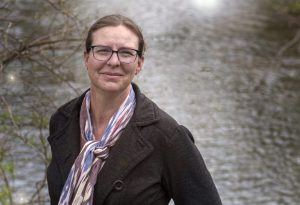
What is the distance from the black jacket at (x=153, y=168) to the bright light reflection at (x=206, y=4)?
1876 cm

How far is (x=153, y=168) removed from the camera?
2.11m

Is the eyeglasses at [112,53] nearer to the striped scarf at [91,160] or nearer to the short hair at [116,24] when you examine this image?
the short hair at [116,24]

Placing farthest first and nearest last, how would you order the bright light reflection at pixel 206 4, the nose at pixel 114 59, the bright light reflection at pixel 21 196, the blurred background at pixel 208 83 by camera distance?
the bright light reflection at pixel 206 4
the bright light reflection at pixel 21 196
the blurred background at pixel 208 83
the nose at pixel 114 59

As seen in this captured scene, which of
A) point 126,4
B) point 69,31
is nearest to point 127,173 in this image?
point 69,31

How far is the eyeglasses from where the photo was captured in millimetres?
2098

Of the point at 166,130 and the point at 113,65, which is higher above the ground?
the point at 113,65

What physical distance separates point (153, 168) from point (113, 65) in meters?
0.39

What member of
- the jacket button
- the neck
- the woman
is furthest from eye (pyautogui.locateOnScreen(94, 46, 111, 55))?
the jacket button

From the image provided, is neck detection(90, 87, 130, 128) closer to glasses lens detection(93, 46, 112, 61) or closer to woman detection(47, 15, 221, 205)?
woman detection(47, 15, 221, 205)

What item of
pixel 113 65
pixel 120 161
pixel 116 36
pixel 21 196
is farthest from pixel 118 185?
pixel 21 196

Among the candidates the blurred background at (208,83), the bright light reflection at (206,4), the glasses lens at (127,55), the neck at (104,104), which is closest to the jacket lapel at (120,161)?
the neck at (104,104)

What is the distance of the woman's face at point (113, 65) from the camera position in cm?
209

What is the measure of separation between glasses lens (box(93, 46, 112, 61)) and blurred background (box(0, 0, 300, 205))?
3.59 metres

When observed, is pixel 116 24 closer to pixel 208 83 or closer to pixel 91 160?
pixel 91 160
